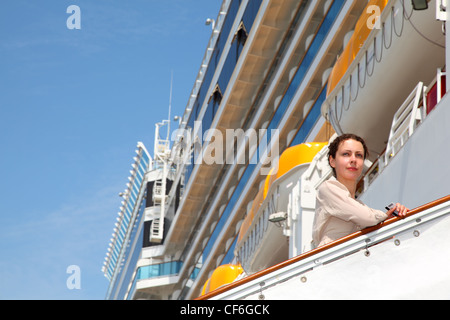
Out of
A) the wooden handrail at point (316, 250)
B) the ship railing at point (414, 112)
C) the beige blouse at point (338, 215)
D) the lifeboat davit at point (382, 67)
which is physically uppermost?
the lifeboat davit at point (382, 67)

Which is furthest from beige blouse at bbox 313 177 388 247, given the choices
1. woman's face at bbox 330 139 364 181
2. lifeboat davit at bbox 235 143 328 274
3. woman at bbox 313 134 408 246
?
lifeboat davit at bbox 235 143 328 274

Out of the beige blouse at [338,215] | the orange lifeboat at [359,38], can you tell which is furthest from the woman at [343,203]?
the orange lifeboat at [359,38]

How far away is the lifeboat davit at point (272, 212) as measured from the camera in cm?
1150

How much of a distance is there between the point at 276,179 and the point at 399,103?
8.49ft

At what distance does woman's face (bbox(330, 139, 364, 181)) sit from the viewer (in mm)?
4031

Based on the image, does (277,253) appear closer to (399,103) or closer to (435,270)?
(399,103)

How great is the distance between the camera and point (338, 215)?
3.83 metres

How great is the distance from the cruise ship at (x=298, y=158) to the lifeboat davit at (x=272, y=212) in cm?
3

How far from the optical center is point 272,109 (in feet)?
78.0

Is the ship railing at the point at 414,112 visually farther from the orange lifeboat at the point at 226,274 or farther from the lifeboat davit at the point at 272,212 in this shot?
the orange lifeboat at the point at 226,274

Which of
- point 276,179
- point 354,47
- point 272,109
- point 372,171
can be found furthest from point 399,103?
point 272,109

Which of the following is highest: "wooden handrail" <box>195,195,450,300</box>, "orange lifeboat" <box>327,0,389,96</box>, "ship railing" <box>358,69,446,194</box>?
"orange lifeboat" <box>327,0,389,96</box>

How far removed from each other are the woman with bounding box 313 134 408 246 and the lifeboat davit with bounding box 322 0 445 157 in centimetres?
441

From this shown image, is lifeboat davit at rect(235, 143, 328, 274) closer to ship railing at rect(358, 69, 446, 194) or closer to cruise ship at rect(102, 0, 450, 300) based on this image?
cruise ship at rect(102, 0, 450, 300)
